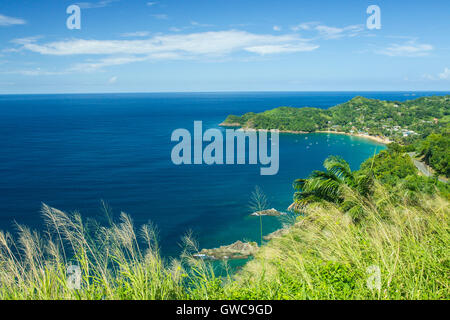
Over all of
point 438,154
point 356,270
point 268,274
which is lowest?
point 438,154

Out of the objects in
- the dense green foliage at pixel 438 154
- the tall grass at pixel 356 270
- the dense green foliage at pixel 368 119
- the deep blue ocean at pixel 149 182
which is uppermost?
the dense green foliage at pixel 368 119

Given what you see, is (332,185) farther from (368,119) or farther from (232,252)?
(368,119)

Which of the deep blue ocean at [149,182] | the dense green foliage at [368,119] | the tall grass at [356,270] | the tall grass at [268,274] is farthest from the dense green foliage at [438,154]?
the tall grass at [268,274]

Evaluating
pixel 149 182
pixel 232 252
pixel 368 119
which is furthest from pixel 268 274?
pixel 368 119

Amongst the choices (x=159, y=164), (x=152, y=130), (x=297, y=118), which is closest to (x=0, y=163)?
(x=159, y=164)

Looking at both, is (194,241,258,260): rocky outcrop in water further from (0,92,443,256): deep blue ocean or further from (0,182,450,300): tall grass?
(0,182,450,300): tall grass

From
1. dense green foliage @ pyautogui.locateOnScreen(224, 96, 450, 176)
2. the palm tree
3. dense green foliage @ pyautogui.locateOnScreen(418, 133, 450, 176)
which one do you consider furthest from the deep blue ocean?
the palm tree

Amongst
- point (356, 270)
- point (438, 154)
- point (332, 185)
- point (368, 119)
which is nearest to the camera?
point (356, 270)

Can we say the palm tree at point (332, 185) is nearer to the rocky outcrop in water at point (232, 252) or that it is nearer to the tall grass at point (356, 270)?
the tall grass at point (356, 270)

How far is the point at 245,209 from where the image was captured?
102 ft

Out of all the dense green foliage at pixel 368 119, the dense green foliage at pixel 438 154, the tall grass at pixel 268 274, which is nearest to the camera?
the tall grass at pixel 268 274

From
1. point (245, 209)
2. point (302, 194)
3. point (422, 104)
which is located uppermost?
point (422, 104)

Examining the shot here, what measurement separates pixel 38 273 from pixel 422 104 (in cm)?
11480
